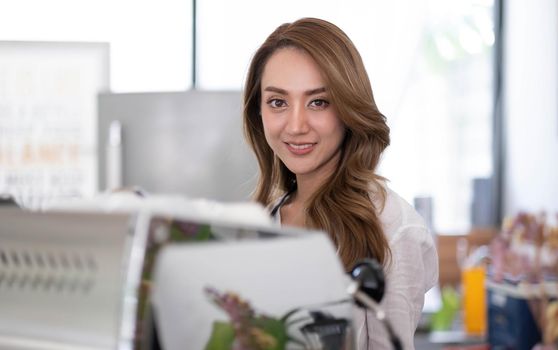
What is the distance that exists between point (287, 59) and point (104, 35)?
3.21 metres

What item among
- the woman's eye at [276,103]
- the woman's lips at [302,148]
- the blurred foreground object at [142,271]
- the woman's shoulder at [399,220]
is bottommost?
the woman's shoulder at [399,220]

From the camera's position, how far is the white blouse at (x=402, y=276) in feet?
3.98

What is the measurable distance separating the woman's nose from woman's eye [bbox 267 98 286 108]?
0.11ft

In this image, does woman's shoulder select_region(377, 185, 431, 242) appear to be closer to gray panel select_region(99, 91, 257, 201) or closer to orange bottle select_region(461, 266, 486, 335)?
gray panel select_region(99, 91, 257, 201)

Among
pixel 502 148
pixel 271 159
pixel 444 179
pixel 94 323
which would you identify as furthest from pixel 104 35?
pixel 94 323

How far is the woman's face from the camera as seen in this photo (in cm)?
127

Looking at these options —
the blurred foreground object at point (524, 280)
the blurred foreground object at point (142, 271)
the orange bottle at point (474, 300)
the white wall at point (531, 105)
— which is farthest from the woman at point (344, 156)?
the white wall at point (531, 105)

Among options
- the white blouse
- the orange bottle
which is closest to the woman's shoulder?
the white blouse

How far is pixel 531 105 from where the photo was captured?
4410 millimetres

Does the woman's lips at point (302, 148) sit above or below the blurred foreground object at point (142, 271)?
above

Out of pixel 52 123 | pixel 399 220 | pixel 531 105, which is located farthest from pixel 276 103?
pixel 531 105

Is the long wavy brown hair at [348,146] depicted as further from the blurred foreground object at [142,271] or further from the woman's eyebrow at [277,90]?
the blurred foreground object at [142,271]

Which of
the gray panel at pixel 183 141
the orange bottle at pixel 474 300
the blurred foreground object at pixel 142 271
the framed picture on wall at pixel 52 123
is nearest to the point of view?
the blurred foreground object at pixel 142 271

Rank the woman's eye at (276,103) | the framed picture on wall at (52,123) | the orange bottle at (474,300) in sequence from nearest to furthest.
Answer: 1. the woman's eye at (276,103)
2. the orange bottle at (474,300)
3. the framed picture on wall at (52,123)
